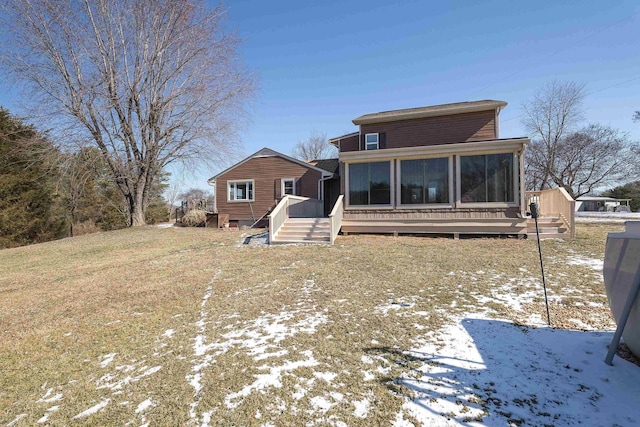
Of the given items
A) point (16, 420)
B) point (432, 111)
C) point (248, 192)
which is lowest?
point (16, 420)

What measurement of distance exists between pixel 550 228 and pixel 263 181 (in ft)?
45.6

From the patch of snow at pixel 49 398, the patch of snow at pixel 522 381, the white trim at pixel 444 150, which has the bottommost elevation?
the patch of snow at pixel 49 398

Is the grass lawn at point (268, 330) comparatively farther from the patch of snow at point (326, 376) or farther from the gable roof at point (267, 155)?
the gable roof at point (267, 155)

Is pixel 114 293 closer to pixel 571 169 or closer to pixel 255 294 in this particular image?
pixel 255 294

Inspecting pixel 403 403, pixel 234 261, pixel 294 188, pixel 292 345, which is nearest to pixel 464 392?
pixel 403 403

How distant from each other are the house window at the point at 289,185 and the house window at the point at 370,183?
563 centimetres

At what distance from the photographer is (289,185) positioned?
17.8 m

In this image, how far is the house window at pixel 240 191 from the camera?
18.5 meters

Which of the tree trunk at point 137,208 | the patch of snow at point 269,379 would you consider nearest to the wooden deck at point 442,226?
the patch of snow at point 269,379

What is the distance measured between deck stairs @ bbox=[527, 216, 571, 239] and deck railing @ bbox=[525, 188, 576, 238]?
0.14 meters

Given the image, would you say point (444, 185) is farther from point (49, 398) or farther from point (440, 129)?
point (49, 398)

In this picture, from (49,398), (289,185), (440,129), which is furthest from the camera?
(289,185)

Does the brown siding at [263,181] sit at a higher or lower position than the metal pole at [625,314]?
higher

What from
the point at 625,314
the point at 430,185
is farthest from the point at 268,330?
the point at 430,185
